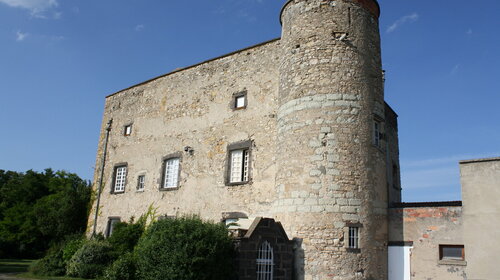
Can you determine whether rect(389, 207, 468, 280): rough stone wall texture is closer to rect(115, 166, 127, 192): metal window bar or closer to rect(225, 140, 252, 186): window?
rect(225, 140, 252, 186): window

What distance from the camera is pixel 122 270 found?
504 inches

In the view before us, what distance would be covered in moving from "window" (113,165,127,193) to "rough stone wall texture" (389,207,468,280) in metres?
13.9

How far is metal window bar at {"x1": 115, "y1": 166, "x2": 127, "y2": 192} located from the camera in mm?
20812

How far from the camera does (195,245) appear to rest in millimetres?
10125

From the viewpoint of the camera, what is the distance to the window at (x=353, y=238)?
11.3 metres

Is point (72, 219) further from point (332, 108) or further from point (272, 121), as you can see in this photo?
point (332, 108)

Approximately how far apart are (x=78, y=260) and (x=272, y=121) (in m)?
8.83

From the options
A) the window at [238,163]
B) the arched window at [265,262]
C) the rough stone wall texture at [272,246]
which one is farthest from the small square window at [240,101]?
the arched window at [265,262]

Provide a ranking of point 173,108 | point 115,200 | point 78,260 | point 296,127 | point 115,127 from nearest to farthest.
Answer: point 296,127, point 78,260, point 173,108, point 115,200, point 115,127

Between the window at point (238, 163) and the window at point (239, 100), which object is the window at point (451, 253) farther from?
the window at point (239, 100)

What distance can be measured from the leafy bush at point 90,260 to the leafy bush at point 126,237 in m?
0.59

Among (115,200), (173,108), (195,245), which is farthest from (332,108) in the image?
(115,200)

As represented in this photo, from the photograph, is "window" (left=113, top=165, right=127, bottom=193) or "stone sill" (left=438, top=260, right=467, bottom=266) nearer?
"stone sill" (left=438, top=260, right=467, bottom=266)

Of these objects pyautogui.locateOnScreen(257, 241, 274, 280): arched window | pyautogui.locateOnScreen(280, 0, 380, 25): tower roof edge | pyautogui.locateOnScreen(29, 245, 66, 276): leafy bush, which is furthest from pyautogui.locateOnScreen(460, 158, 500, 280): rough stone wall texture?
pyautogui.locateOnScreen(29, 245, 66, 276): leafy bush
